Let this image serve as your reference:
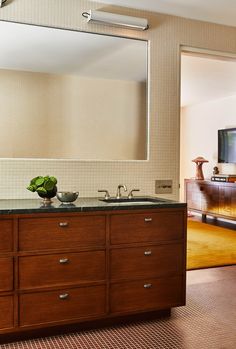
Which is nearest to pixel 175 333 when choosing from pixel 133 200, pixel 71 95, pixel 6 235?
pixel 133 200

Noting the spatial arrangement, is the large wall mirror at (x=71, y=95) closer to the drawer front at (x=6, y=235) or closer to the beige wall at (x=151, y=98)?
the beige wall at (x=151, y=98)

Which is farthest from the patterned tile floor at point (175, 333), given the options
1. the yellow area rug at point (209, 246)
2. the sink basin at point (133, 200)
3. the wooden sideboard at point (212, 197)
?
the wooden sideboard at point (212, 197)

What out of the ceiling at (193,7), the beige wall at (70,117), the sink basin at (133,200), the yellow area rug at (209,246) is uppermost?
the ceiling at (193,7)

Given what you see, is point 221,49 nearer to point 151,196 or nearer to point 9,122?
point 151,196

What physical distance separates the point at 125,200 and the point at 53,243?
81 cm

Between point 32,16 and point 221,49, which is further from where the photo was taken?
point 221,49

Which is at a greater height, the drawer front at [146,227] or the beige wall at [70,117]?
the beige wall at [70,117]

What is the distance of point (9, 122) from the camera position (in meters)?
2.73

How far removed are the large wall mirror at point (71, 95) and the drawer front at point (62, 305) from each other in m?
1.06

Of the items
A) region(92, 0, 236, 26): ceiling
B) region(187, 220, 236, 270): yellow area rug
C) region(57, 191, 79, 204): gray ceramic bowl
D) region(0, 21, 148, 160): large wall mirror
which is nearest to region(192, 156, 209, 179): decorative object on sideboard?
region(187, 220, 236, 270): yellow area rug

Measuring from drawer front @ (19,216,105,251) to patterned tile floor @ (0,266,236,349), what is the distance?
61 centimetres

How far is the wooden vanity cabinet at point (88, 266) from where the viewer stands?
2201mm

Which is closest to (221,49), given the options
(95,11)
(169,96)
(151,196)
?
(169,96)

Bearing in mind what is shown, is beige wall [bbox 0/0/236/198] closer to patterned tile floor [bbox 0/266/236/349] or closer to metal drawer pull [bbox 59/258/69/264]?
metal drawer pull [bbox 59/258/69/264]
